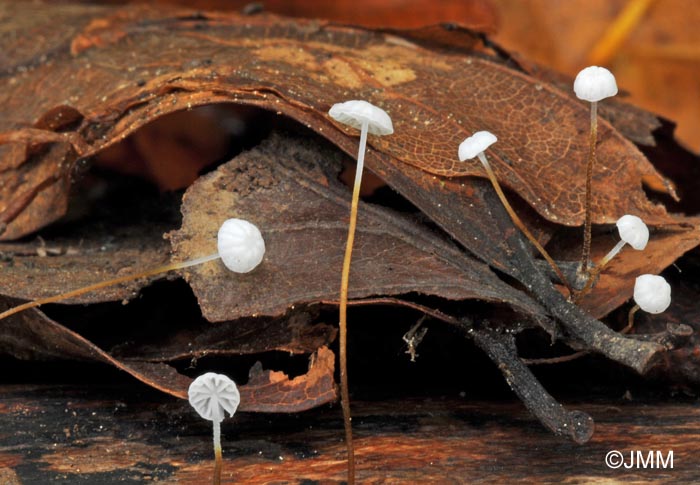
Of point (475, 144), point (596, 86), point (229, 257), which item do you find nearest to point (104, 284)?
point (229, 257)

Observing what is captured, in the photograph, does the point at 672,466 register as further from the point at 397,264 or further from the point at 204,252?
the point at 204,252

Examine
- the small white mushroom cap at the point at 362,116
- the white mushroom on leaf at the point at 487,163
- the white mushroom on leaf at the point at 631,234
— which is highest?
the small white mushroom cap at the point at 362,116

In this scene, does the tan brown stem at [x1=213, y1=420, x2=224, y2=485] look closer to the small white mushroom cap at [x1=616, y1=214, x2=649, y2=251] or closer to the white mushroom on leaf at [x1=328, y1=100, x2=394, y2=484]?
the white mushroom on leaf at [x1=328, y1=100, x2=394, y2=484]

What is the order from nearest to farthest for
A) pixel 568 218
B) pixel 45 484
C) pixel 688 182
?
pixel 45 484, pixel 568 218, pixel 688 182

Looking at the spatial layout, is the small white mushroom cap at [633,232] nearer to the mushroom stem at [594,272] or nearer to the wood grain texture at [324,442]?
the mushroom stem at [594,272]

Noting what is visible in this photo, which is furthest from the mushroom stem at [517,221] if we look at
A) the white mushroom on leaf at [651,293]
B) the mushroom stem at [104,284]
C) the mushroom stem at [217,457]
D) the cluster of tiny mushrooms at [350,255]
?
the mushroom stem at [217,457]

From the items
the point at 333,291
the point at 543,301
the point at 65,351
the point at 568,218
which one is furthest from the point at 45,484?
the point at 568,218
